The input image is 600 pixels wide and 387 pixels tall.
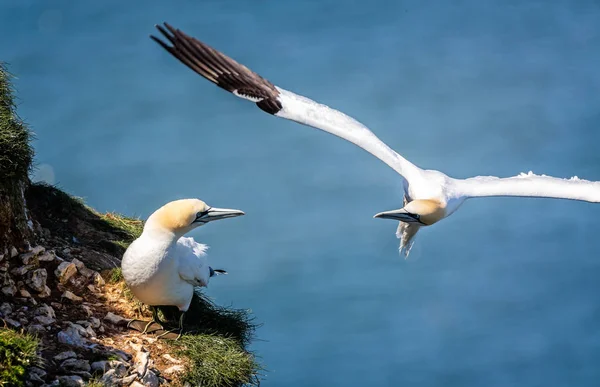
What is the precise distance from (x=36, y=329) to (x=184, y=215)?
5.02 ft

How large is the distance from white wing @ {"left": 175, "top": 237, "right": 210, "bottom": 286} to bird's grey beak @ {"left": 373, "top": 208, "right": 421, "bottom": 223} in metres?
1.71

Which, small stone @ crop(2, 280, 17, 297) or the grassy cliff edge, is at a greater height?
the grassy cliff edge

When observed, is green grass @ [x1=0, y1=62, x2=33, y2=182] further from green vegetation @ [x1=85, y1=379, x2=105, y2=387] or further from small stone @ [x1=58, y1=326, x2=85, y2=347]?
green vegetation @ [x1=85, y1=379, x2=105, y2=387]

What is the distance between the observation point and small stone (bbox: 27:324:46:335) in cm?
760

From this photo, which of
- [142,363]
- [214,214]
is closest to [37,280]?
[142,363]

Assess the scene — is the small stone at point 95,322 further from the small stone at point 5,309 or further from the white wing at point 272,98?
the white wing at point 272,98

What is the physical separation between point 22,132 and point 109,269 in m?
1.62

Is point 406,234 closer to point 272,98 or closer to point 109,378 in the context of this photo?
point 272,98

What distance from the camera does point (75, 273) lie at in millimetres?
8742

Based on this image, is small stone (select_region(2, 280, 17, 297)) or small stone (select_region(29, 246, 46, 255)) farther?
small stone (select_region(29, 246, 46, 255))

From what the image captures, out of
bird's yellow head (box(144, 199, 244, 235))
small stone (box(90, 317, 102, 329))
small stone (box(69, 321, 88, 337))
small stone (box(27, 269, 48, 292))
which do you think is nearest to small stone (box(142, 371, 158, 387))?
small stone (box(69, 321, 88, 337))

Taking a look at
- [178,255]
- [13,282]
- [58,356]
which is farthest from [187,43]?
[58,356]

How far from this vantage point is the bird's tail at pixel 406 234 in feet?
32.8

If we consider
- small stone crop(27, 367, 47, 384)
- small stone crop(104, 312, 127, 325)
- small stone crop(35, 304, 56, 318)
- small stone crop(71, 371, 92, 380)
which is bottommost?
small stone crop(27, 367, 47, 384)
